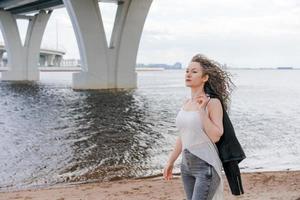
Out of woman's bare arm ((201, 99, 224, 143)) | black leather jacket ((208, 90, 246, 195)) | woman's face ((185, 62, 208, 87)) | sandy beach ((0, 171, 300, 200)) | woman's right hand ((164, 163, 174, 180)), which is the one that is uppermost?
woman's face ((185, 62, 208, 87))

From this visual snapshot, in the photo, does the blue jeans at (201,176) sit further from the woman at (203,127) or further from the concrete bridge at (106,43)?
the concrete bridge at (106,43)

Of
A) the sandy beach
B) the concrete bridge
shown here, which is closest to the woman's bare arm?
the sandy beach

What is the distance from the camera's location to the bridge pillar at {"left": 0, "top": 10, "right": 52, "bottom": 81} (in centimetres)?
5816

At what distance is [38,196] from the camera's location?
24.6ft

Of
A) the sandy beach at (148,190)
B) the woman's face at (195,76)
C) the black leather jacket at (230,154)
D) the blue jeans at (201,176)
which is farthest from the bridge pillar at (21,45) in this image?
the black leather jacket at (230,154)

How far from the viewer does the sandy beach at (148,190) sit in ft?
23.1

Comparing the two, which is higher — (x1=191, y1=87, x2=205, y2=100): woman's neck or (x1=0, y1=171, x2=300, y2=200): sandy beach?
(x1=191, y1=87, x2=205, y2=100): woman's neck

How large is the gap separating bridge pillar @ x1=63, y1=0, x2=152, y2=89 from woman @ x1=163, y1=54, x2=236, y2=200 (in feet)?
113

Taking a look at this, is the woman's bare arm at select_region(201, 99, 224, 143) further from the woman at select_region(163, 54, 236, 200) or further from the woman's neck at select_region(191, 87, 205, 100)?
the woman's neck at select_region(191, 87, 205, 100)

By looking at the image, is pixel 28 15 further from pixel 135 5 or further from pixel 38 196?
pixel 38 196

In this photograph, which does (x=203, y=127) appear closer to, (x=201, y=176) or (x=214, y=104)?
(x=214, y=104)

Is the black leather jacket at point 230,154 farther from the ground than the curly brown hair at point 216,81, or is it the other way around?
the curly brown hair at point 216,81

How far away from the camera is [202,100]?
12.4 ft

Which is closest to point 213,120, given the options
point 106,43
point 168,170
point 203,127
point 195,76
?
point 203,127
